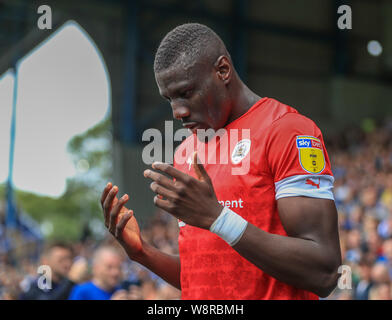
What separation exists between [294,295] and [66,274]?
4.78 meters

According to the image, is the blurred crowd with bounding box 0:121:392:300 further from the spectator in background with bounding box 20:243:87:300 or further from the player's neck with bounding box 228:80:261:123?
the player's neck with bounding box 228:80:261:123

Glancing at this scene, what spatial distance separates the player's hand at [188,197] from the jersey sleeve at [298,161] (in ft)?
0.85

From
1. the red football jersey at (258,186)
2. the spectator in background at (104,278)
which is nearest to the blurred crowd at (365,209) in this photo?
the red football jersey at (258,186)

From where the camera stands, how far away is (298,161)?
5.73 ft

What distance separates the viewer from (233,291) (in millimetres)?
1854

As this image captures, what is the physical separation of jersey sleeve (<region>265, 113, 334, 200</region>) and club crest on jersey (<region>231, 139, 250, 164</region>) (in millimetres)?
89

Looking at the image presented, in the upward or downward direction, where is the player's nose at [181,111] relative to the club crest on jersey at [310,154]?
upward

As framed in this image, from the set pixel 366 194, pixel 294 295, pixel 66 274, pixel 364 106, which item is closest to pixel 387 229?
pixel 366 194

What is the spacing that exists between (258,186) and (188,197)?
0.31 m

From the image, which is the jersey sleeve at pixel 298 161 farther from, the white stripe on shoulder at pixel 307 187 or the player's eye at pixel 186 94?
the player's eye at pixel 186 94

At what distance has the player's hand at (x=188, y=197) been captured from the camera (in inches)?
63.7

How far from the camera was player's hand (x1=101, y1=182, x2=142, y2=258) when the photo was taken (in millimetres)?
2039

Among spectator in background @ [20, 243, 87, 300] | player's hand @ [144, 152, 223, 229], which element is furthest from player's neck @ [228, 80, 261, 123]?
spectator in background @ [20, 243, 87, 300]
